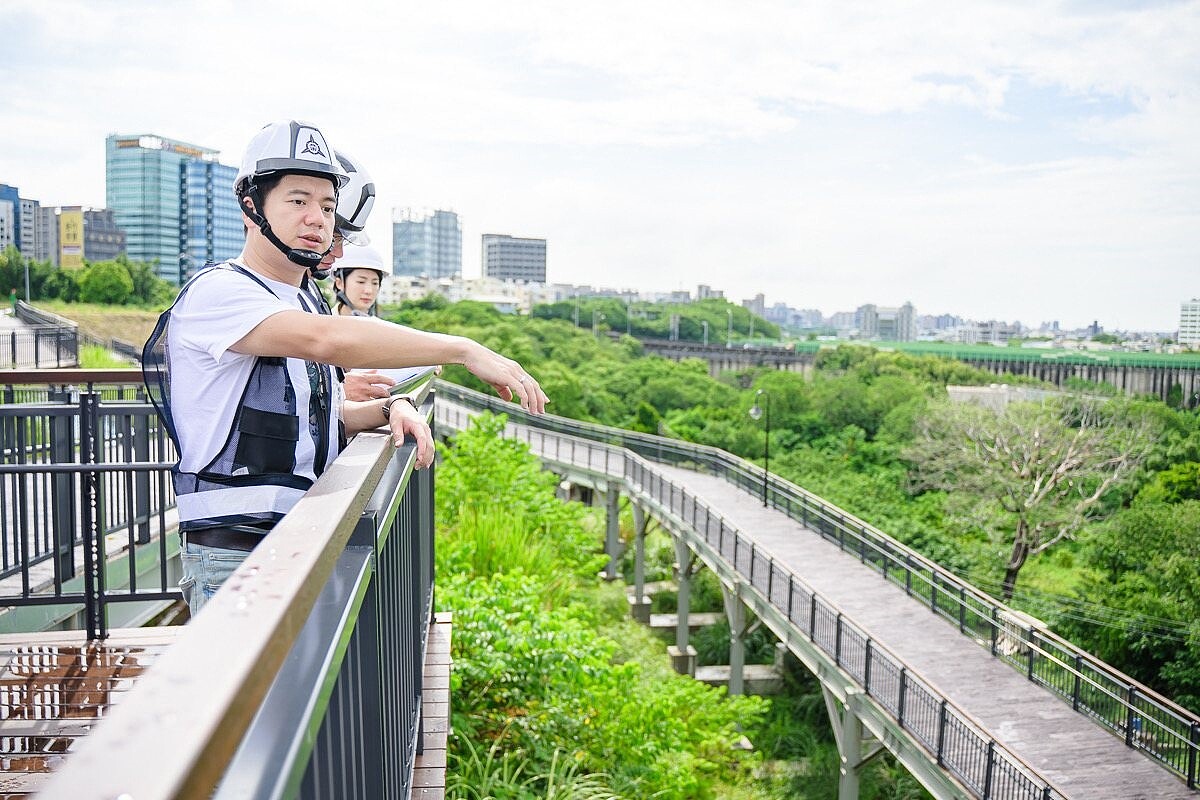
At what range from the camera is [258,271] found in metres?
2.28

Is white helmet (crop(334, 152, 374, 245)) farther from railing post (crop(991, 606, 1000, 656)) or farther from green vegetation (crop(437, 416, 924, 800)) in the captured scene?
railing post (crop(991, 606, 1000, 656))

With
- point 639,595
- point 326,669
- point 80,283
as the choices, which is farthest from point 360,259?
point 80,283

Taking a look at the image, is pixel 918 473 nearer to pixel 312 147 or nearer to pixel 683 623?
pixel 683 623

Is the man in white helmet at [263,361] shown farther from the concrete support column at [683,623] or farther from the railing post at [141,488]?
the concrete support column at [683,623]

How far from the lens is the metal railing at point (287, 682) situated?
2.28 ft

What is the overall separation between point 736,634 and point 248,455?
20649mm

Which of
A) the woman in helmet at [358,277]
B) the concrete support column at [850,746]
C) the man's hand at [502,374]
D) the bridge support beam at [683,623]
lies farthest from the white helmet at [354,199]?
the bridge support beam at [683,623]

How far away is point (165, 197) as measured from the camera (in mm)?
88000

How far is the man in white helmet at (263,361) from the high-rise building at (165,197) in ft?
298

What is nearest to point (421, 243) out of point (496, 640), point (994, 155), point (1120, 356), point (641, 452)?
point (994, 155)

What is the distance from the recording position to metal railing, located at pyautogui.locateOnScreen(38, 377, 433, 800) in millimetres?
694

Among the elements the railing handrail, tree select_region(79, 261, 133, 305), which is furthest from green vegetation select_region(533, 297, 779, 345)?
the railing handrail

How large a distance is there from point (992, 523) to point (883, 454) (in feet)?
41.8

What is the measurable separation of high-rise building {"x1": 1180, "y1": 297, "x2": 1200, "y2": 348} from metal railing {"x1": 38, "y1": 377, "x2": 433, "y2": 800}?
70.7 metres
